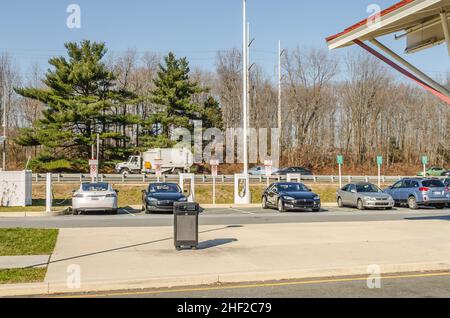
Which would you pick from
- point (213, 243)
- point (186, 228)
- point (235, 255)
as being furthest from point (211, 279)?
point (213, 243)

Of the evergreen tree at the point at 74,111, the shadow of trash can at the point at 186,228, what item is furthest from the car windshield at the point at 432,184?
the evergreen tree at the point at 74,111

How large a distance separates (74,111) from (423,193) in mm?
37735

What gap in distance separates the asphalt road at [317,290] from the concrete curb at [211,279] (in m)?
0.25

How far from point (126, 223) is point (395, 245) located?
33.9 feet

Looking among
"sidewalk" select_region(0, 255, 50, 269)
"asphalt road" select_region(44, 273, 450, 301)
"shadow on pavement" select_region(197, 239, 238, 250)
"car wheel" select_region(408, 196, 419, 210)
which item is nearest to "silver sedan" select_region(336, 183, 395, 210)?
"car wheel" select_region(408, 196, 419, 210)

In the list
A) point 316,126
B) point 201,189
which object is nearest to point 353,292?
point 201,189

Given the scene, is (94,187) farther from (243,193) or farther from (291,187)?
(243,193)

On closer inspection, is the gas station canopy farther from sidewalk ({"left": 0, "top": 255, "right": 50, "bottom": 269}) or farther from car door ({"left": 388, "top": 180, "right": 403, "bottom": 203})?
car door ({"left": 388, "top": 180, "right": 403, "bottom": 203})

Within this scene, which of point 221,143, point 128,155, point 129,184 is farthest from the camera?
point 221,143

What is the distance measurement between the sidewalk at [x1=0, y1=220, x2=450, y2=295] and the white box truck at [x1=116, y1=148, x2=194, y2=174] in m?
40.9

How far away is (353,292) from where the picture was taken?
8609 mm

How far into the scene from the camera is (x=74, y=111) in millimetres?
55781
